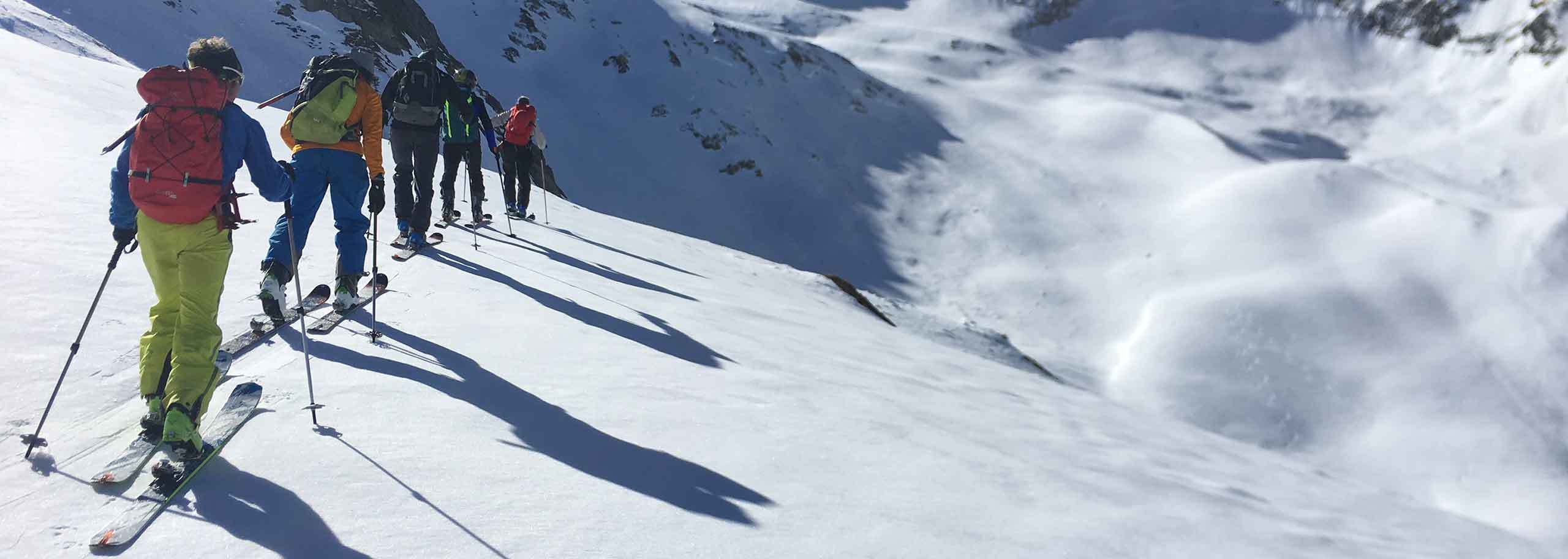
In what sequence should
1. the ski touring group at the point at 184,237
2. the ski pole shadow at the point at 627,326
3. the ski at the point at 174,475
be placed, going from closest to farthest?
the ski at the point at 174,475, the ski touring group at the point at 184,237, the ski pole shadow at the point at 627,326

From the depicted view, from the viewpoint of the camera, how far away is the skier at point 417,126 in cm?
993

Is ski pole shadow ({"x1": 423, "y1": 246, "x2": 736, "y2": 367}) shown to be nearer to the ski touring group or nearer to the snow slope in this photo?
the snow slope

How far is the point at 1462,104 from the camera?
105 m

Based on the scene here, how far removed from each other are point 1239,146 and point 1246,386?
41243mm

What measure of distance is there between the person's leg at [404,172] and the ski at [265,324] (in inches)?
122

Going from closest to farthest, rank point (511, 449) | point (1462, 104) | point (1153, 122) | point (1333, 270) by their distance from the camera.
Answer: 1. point (511, 449)
2. point (1333, 270)
3. point (1153, 122)
4. point (1462, 104)

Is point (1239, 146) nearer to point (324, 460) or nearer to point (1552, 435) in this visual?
point (1552, 435)

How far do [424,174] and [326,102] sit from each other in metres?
3.61

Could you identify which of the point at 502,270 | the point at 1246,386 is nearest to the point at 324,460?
the point at 502,270

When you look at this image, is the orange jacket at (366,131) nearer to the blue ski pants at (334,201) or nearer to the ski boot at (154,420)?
the blue ski pants at (334,201)

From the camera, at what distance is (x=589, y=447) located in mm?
5102

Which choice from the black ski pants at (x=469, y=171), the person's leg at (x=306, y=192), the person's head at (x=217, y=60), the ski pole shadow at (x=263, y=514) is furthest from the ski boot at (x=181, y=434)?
the black ski pants at (x=469, y=171)

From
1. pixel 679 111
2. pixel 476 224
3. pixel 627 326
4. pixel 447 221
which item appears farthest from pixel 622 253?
pixel 679 111

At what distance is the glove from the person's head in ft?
2.70
